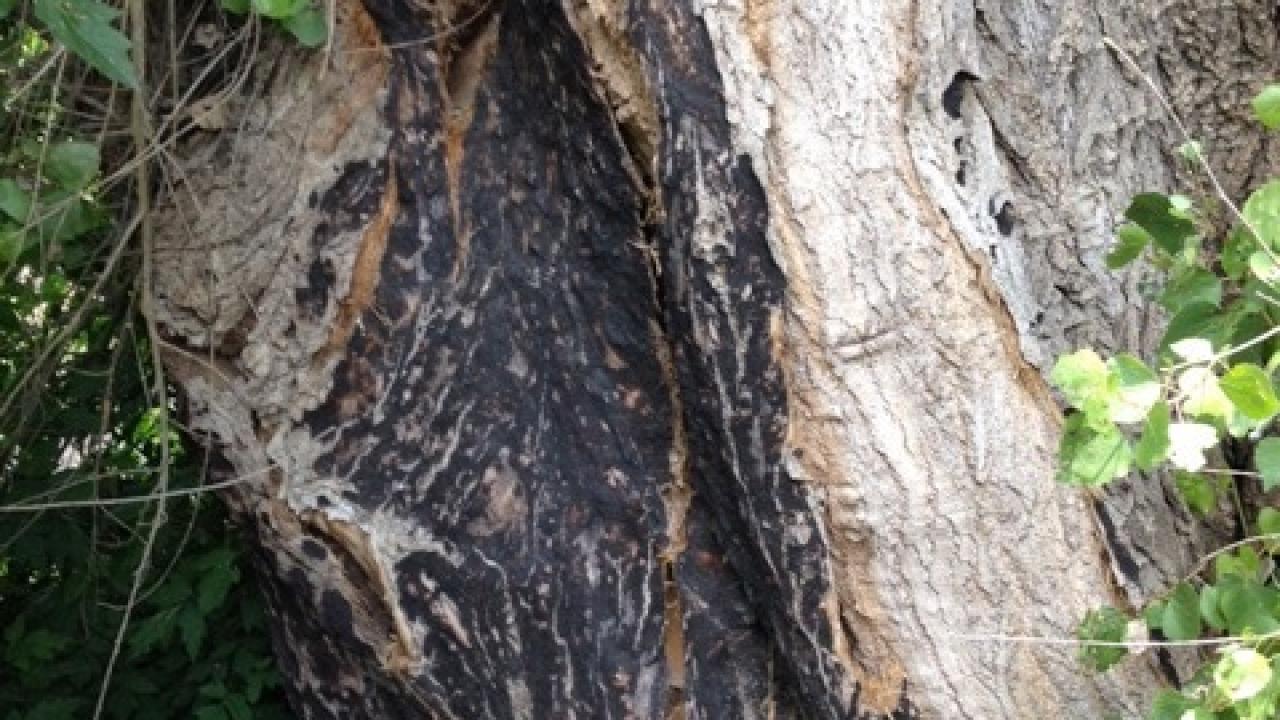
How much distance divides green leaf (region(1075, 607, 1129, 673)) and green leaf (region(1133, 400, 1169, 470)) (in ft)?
1.40

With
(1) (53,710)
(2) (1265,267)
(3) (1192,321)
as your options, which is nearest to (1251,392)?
(2) (1265,267)

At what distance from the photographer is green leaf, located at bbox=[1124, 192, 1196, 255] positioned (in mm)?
2078

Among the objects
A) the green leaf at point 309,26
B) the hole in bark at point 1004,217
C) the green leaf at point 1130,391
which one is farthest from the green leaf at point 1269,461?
the green leaf at point 309,26

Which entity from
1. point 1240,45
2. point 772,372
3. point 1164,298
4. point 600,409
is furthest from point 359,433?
point 1240,45

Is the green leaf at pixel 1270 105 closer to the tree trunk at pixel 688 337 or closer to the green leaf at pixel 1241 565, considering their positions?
the tree trunk at pixel 688 337

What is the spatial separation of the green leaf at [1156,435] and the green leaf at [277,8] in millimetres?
1183

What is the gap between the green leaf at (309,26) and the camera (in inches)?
85.6

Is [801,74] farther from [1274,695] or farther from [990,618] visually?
[1274,695]

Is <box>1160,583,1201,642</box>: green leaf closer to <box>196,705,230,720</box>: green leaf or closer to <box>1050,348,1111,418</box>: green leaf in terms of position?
<box>1050,348,1111,418</box>: green leaf

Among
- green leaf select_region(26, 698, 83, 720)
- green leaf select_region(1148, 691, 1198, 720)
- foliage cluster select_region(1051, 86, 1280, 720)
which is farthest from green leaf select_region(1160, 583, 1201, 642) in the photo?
green leaf select_region(26, 698, 83, 720)

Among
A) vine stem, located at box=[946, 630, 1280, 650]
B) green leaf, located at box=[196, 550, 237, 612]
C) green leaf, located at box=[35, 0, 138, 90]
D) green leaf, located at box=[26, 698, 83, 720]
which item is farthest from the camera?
green leaf, located at box=[26, 698, 83, 720]

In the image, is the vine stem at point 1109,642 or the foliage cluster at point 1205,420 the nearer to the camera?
the foliage cluster at point 1205,420

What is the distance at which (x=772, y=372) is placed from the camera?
2.04 meters

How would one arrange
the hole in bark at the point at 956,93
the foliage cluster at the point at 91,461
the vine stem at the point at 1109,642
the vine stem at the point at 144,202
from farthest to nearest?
the foliage cluster at the point at 91,461
the vine stem at the point at 144,202
the hole in bark at the point at 956,93
the vine stem at the point at 1109,642
